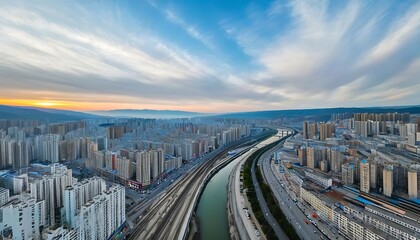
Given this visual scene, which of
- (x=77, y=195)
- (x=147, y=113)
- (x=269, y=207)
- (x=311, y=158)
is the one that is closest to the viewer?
(x=77, y=195)

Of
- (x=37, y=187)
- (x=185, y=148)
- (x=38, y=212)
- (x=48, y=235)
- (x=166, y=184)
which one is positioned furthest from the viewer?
(x=185, y=148)

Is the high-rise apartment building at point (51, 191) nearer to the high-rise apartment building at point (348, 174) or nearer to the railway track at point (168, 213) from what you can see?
the railway track at point (168, 213)

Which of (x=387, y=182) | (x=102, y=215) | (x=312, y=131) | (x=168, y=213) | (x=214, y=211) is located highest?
(x=312, y=131)

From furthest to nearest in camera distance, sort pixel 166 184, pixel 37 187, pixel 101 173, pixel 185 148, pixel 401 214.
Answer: pixel 185 148 → pixel 101 173 → pixel 166 184 → pixel 37 187 → pixel 401 214

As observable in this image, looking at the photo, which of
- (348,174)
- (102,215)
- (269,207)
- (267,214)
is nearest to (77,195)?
(102,215)

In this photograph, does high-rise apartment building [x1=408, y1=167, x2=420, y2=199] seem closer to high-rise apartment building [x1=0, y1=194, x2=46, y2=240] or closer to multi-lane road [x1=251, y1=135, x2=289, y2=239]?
multi-lane road [x1=251, y1=135, x2=289, y2=239]

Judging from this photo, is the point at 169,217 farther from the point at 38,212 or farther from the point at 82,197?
the point at 38,212

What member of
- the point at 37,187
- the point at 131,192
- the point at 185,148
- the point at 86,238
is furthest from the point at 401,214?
the point at 185,148

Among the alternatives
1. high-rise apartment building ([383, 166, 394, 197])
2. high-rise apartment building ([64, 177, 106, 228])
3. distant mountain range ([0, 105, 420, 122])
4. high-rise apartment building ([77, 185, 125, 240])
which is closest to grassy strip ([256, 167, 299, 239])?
high-rise apartment building ([383, 166, 394, 197])

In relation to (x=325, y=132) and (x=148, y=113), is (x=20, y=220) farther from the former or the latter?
(x=148, y=113)

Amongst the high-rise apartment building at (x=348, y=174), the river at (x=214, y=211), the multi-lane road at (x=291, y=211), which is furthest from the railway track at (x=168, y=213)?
the high-rise apartment building at (x=348, y=174)

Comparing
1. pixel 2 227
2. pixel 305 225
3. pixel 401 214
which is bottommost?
pixel 305 225
